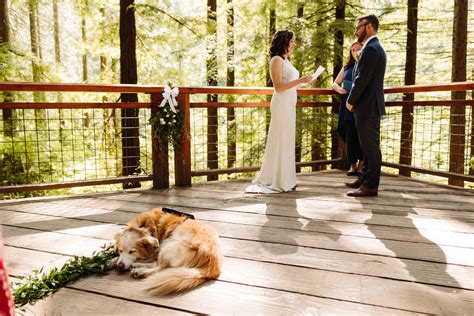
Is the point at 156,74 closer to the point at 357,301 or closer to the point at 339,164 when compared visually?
the point at 339,164

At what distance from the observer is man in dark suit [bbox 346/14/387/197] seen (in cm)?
432

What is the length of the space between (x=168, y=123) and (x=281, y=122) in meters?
1.44

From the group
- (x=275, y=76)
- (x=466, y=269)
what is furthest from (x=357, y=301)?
(x=275, y=76)

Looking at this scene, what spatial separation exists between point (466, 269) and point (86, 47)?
32.0 feet

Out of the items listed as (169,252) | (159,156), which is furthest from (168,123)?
(169,252)

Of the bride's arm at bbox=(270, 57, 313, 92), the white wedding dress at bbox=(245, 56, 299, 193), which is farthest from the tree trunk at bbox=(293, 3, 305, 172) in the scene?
the bride's arm at bbox=(270, 57, 313, 92)

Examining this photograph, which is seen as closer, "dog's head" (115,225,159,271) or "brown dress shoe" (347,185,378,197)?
"dog's head" (115,225,159,271)

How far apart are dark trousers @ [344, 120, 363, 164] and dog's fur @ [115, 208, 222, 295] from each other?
346cm

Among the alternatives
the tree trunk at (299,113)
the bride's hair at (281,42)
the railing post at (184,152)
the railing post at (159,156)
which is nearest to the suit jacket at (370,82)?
the bride's hair at (281,42)

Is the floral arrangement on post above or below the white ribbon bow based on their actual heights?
below

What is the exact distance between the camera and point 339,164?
692cm

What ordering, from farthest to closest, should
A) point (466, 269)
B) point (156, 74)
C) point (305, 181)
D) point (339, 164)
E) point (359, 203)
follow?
point (156, 74) → point (339, 164) → point (305, 181) → point (359, 203) → point (466, 269)

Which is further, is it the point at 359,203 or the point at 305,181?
the point at 305,181

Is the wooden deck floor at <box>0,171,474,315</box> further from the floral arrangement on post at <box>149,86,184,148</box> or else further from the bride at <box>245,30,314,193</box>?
the floral arrangement on post at <box>149,86,184,148</box>
